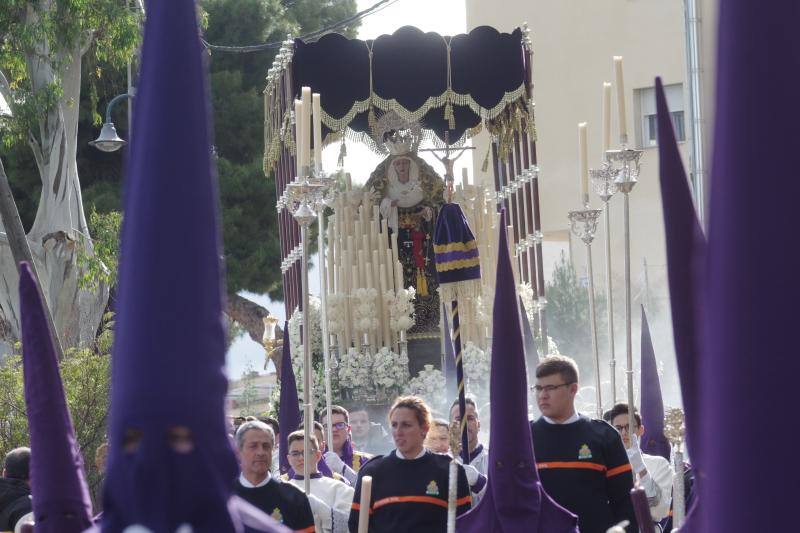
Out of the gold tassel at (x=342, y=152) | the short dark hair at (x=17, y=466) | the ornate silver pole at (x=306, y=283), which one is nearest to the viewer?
the short dark hair at (x=17, y=466)

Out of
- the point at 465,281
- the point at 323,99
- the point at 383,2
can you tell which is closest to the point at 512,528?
the point at 465,281

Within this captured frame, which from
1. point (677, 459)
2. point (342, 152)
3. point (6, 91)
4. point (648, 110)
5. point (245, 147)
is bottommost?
point (677, 459)

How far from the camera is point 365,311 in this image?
12.5 metres

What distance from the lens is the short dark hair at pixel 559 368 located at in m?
6.07

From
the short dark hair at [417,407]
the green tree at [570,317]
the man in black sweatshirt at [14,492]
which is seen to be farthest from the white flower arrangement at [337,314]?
the green tree at [570,317]

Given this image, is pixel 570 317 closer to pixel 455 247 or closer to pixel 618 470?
pixel 455 247

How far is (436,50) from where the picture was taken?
1274 centimetres

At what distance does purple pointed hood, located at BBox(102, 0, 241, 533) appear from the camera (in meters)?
2.49

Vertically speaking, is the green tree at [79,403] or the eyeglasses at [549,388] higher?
the eyeglasses at [549,388]

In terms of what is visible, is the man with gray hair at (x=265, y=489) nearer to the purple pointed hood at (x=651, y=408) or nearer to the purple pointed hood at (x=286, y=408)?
the purple pointed hood at (x=286, y=408)

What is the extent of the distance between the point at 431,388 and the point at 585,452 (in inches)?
239

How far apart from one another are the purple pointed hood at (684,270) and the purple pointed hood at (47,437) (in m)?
1.43

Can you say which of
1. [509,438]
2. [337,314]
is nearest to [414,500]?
[509,438]

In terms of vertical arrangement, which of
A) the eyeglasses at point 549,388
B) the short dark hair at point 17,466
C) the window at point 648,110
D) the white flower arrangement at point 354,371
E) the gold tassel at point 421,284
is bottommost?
the short dark hair at point 17,466
